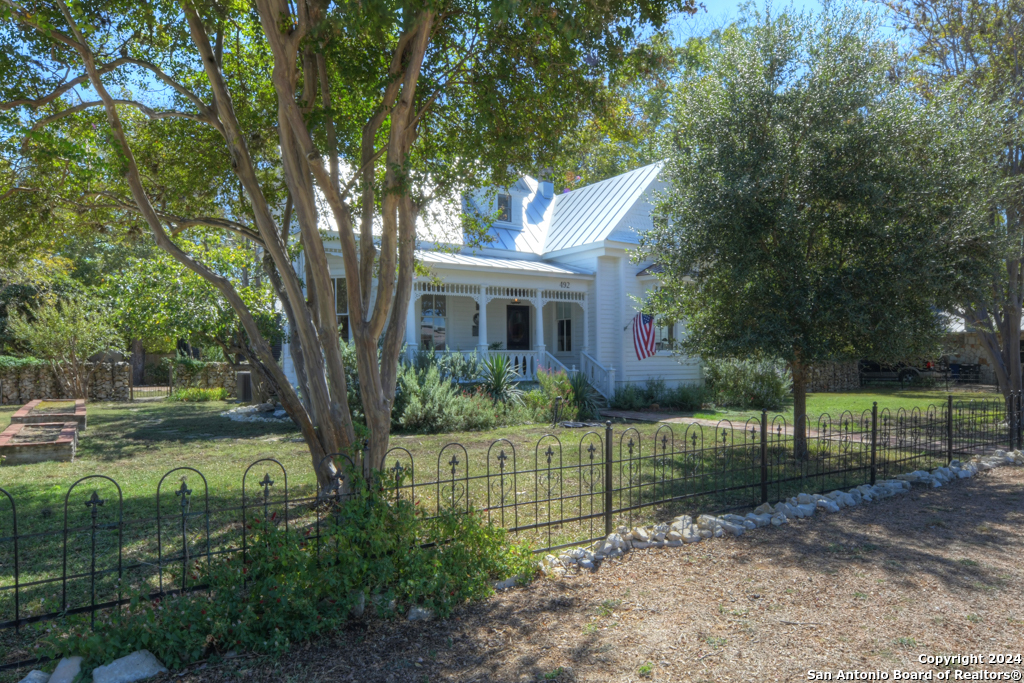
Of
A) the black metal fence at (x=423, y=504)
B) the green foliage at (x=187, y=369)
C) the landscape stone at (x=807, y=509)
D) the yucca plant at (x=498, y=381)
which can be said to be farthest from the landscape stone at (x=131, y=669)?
the green foliage at (x=187, y=369)

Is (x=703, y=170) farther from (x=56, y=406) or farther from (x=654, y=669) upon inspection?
(x=56, y=406)

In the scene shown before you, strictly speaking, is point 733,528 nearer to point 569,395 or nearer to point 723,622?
point 723,622

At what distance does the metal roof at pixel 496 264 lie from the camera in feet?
55.3

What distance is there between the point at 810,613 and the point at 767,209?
6009 mm

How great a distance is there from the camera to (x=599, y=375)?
19172 millimetres

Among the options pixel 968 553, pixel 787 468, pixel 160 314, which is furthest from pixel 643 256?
pixel 160 314

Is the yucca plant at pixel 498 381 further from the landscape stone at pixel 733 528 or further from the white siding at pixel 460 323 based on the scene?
the landscape stone at pixel 733 528

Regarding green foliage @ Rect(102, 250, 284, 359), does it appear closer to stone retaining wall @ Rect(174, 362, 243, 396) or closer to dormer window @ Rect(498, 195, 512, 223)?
dormer window @ Rect(498, 195, 512, 223)

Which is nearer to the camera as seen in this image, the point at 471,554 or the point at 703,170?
the point at 471,554

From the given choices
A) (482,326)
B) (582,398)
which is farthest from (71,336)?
(582,398)

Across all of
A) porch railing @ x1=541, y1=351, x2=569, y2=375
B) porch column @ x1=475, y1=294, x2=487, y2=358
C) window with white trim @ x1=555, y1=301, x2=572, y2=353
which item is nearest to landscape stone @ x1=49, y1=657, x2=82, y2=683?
porch column @ x1=475, y1=294, x2=487, y2=358

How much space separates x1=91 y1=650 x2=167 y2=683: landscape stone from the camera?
3496 mm

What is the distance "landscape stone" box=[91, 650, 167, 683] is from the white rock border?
2.77 meters

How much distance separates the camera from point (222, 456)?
35.1 ft
